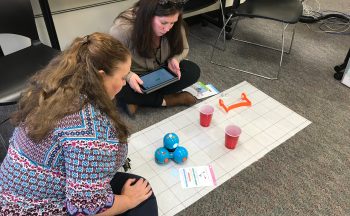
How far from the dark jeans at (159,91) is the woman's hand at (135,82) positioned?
0.33 feet

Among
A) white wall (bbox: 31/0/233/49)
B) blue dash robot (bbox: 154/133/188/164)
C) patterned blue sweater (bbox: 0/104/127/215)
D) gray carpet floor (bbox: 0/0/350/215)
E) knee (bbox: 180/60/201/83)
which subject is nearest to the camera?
patterned blue sweater (bbox: 0/104/127/215)

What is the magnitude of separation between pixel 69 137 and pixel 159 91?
115cm

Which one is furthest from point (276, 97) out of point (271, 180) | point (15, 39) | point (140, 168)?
point (15, 39)

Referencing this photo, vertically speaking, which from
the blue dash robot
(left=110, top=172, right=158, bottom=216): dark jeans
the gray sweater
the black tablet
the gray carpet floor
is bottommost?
the gray carpet floor

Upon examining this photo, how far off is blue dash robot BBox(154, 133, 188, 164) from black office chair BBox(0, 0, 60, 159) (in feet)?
2.33

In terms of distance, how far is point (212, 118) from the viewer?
1.84 metres

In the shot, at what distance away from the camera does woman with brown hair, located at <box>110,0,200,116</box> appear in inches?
59.2

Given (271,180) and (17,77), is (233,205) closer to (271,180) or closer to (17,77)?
(271,180)

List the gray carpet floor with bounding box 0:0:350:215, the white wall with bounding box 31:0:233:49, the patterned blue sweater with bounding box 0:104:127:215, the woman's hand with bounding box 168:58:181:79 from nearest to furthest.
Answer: the patterned blue sweater with bounding box 0:104:127:215 → the gray carpet floor with bounding box 0:0:350:215 → the woman's hand with bounding box 168:58:181:79 → the white wall with bounding box 31:0:233:49

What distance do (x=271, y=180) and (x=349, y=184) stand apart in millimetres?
389

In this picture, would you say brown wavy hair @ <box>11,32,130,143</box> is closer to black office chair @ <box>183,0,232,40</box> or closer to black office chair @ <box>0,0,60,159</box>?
black office chair @ <box>0,0,60,159</box>

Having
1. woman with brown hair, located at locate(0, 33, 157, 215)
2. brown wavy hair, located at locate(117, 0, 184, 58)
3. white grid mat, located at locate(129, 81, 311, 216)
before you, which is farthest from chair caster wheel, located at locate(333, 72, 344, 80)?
woman with brown hair, located at locate(0, 33, 157, 215)

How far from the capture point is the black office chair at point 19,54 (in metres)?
1.42

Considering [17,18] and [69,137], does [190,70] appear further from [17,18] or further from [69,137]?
[69,137]
